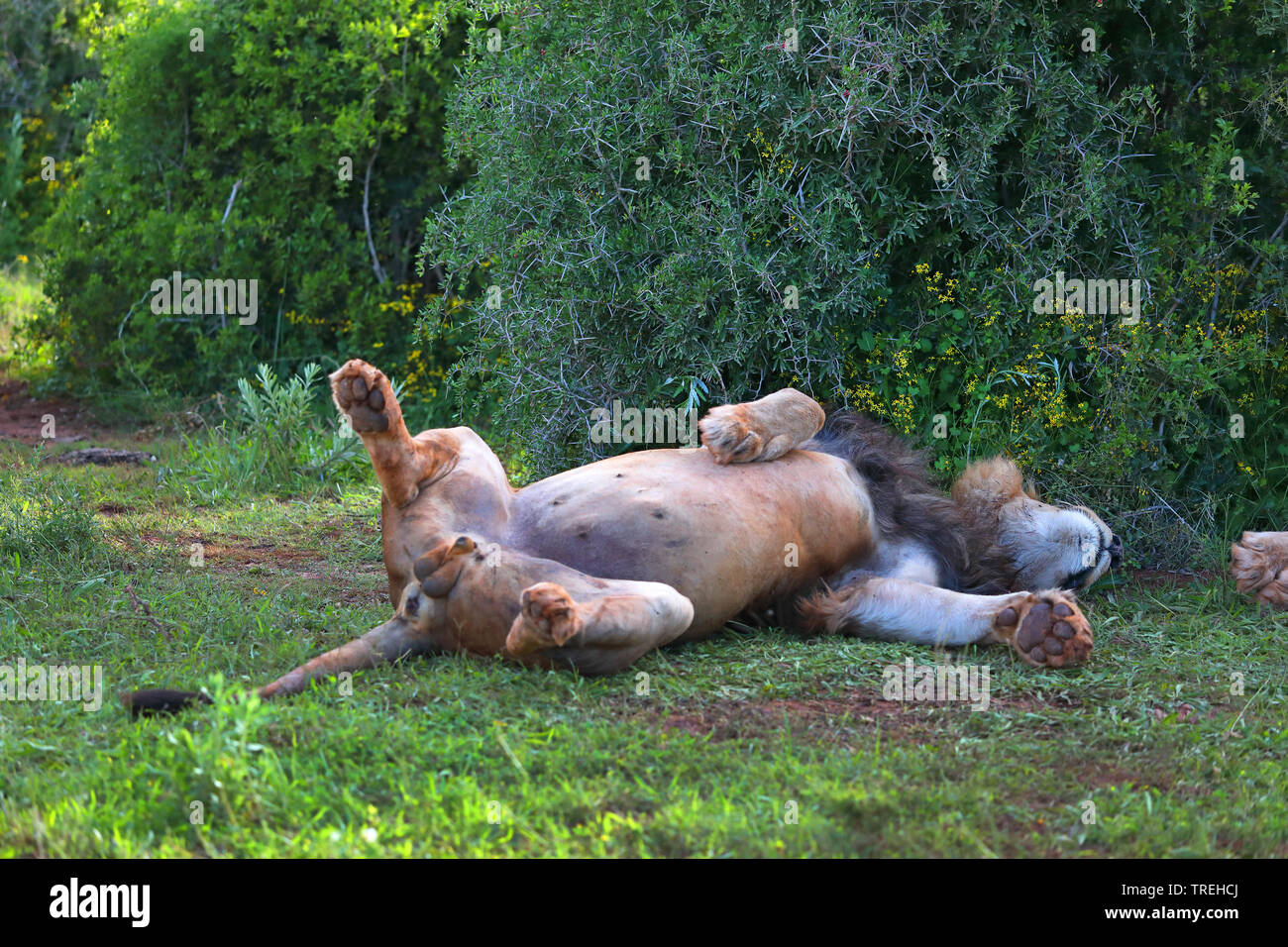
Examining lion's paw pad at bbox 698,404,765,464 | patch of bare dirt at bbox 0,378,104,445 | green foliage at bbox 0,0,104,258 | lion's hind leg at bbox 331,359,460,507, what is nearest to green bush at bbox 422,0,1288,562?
lion's paw pad at bbox 698,404,765,464

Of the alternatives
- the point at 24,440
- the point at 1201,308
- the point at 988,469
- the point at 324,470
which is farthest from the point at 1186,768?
the point at 24,440

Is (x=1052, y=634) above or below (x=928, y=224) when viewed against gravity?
below

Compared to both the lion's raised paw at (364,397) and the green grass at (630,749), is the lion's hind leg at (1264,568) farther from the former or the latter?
the lion's raised paw at (364,397)

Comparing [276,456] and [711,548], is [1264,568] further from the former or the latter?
[276,456]

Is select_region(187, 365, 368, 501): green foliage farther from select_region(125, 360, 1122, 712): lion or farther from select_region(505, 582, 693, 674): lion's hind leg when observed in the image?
select_region(505, 582, 693, 674): lion's hind leg

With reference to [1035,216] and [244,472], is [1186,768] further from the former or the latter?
[244,472]

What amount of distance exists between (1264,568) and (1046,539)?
852 millimetres

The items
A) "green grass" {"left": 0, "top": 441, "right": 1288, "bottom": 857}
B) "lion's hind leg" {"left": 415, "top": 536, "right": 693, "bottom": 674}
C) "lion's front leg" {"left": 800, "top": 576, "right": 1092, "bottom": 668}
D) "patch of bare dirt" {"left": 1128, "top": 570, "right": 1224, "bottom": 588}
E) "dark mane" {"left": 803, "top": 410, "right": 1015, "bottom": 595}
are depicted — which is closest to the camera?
"green grass" {"left": 0, "top": 441, "right": 1288, "bottom": 857}

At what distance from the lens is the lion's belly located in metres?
3.99

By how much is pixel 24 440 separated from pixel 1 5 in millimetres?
7358

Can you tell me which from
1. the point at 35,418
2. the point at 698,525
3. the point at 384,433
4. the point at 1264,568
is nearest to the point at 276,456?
the point at 35,418

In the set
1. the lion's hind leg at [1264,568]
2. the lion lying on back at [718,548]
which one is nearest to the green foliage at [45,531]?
the lion lying on back at [718,548]

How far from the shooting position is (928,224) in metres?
5.35

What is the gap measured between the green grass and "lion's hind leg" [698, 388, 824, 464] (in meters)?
0.64
